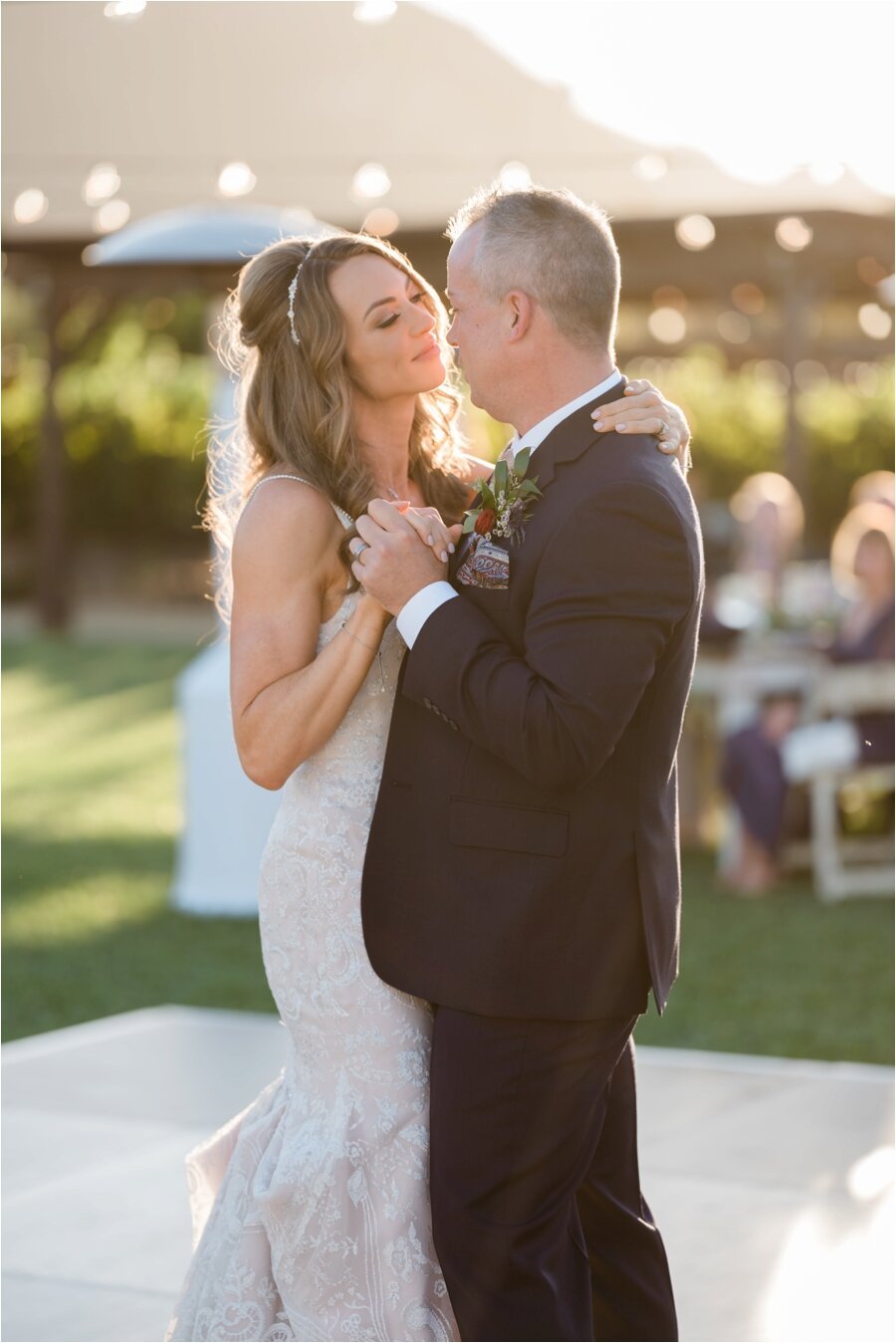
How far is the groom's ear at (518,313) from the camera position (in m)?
2.41

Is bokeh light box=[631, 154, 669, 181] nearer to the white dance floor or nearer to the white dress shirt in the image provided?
the white dance floor

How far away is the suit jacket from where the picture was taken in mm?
2293

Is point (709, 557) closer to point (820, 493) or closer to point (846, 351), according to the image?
point (846, 351)

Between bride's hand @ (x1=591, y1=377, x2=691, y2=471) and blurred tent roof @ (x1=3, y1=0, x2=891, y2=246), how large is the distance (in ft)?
12.0

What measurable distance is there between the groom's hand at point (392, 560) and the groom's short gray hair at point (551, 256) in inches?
14.2

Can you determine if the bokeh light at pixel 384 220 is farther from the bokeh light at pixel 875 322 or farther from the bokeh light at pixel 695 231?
the bokeh light at pixel 875 322

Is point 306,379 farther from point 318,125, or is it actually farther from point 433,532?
point 318,125

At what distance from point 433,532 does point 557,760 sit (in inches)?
17.3

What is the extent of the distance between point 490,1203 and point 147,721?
38.9 feet

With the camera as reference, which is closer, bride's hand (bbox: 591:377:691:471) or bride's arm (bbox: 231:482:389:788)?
bride's hand (bbox: 591:377:691:471)


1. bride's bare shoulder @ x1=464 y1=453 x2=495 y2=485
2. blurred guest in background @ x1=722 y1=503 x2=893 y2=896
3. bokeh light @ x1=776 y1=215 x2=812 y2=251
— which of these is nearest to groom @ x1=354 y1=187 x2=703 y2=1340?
bride's bare shoulder @ x1=464 y1=453 x2=495 y2=485

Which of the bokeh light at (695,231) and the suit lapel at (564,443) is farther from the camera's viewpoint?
the bokeh light at (695,231)

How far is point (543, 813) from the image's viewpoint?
243cm

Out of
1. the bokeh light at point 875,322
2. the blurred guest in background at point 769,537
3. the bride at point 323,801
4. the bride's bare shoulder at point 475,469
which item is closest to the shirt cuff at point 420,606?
the bride at point 323,801
